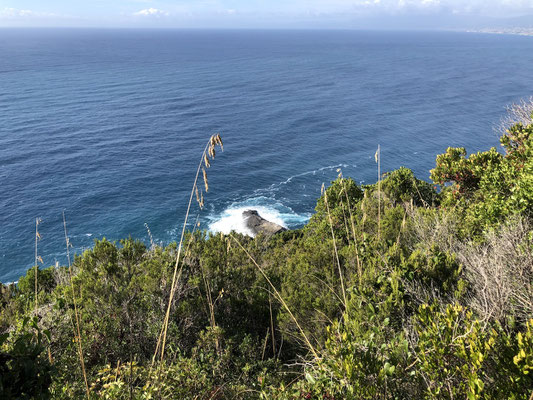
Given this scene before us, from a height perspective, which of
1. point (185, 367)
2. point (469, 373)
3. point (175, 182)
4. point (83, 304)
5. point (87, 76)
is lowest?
point (175, 182)

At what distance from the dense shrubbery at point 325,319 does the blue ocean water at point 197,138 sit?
30.9 m

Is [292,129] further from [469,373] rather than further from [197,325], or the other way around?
[469,373]

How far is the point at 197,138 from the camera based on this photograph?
223 feet

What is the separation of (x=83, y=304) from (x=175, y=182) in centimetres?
4420

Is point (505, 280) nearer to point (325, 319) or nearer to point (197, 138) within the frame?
point (325, 319)

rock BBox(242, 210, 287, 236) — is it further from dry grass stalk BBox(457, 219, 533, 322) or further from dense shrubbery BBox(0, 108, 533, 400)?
dry grass stalk BBox(457, 219, 533, 322)

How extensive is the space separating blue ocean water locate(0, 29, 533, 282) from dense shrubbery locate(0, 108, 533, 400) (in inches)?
1216

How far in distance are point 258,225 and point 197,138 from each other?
30690 mm

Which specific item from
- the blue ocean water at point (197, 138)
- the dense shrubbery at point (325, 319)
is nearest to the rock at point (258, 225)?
the blue ocean water at point (197, 138)

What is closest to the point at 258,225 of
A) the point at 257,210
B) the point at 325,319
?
the point at 257,210

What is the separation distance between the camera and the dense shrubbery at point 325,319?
13.2 ft

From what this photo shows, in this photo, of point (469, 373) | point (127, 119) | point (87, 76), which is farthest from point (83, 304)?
point (87, 76)

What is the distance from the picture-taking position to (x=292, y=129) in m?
73.0

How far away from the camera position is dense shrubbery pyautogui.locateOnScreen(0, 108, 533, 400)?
4020 millimetres
